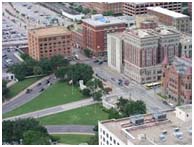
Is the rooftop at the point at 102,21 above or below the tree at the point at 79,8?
above

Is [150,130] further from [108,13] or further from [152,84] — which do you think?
[108,13]

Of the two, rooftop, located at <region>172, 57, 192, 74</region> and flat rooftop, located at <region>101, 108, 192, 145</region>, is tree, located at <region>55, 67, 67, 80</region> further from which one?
flat rooftop, located at <region>101, 108, 192, 145</region>

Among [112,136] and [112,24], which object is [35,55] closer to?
[112,24]

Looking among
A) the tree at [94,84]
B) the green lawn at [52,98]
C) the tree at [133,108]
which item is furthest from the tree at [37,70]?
the tree at [133,108]

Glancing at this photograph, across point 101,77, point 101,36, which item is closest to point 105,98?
point 101,77

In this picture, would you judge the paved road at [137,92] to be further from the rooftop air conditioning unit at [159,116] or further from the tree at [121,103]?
the rooftop air conditioning unit at [159,116]

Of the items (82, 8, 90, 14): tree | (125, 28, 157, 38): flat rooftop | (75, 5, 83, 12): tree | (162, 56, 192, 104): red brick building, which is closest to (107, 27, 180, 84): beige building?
(125, 28, 157, 38): flat rooftop
